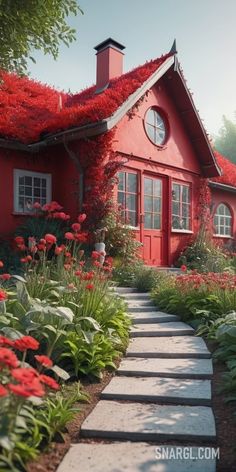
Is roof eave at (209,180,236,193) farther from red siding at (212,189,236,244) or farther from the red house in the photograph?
the red house

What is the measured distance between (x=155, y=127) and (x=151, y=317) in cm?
668

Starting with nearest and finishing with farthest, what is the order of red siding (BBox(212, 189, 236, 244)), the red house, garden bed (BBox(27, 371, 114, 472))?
garden bed (BBox(27, 371, 114, 472)) → the red house → red siding (BBox(212, 189, 236, 244))

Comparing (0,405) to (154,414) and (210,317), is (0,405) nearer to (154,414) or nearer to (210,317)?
(154,414)

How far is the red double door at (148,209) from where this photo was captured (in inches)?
386

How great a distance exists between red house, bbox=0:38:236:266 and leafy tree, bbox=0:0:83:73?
142 cm

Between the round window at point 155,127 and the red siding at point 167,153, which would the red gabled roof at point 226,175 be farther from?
the round window at point 155,127

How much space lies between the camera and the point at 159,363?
4.23 meters

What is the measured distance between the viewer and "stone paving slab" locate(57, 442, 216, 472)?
8.11ft

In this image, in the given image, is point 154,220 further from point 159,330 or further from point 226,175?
point 159,330

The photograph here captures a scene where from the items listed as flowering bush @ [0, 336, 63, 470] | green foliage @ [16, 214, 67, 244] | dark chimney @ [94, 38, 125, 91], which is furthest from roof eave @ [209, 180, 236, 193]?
flowering bush @ [0, 336, 63, 470]

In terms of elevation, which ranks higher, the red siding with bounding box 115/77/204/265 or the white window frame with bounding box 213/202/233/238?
the red siding with bounding box 115/77/204/265

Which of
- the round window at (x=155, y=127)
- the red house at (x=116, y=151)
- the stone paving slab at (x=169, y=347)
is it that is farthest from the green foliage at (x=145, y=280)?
the round window at (x=155, y=127)

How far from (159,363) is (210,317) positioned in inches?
57.1

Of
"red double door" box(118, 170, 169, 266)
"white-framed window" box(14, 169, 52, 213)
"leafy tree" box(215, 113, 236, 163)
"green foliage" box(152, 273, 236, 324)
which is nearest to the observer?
"green foliage" box(152, 273, 236, 324)
